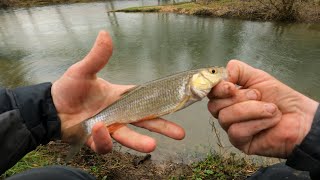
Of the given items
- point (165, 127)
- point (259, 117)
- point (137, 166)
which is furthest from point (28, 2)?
point (259, 117)

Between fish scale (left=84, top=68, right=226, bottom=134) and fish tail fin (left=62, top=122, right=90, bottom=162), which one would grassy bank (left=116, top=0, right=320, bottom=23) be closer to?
fish scale (left=84, top=68, right=226, bottom=134)

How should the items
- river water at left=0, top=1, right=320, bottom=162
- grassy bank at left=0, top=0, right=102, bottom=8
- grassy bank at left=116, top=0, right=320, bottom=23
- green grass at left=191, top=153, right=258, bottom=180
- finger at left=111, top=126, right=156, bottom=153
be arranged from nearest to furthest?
finger at left=111, top=126, right=156, bottom=153 < green grass at left=191, top=153, right=258, bottom=180 < river water at left=0, top=1, right=320, bottom=162 < grassy bank at left=116, top=0, right=320, bottom=23 < grassy bank at left=0, top=0, right=102, bottom=8

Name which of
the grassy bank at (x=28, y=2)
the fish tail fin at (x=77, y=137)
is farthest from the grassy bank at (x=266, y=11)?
the grassy bank at (x=28, y=2)

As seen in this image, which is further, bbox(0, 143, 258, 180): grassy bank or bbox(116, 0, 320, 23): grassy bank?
bbox(116, 0, 320, 23): grassy bank

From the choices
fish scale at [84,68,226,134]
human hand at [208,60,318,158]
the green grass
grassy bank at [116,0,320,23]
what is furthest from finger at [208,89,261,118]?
grassy bank at [116,0,320,23]

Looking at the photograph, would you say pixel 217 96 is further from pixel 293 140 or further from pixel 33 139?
pixel 33 139

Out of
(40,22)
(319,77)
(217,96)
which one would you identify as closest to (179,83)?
(217,96)

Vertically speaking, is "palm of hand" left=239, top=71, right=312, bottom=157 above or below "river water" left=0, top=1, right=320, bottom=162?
above
